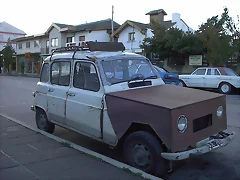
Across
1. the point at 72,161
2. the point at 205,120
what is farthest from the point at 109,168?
the point at 205,120

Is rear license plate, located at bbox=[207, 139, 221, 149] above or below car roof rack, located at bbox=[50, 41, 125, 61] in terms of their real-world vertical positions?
below

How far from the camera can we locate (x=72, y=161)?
4.79 meters

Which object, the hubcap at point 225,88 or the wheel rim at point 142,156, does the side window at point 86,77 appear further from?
the hubcap at point 225,88

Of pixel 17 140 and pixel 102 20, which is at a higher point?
pixel 102 20

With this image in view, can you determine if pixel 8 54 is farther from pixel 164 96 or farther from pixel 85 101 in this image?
pixel 164 96

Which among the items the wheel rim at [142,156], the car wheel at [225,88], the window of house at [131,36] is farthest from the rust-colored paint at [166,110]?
the window of house at [131,36]

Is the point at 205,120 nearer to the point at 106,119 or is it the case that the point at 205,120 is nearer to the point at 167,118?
the point at 167,118

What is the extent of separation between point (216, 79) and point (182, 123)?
46.8ft

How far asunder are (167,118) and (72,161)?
1.71 metres

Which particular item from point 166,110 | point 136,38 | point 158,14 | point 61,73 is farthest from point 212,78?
point 158,14

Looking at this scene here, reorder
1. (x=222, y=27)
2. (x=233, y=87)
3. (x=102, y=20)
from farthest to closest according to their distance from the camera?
1. (x=102, y=20)
2. (x=222, y=27)
3. (x=233, y=87)

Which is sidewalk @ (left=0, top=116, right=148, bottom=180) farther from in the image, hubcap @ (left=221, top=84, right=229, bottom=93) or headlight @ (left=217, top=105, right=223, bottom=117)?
hubcap @ (left=221, top=84, right=229, bottom=93)

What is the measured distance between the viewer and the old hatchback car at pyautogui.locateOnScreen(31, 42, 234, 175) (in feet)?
14.1

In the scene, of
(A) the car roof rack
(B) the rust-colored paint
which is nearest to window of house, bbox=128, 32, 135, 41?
(A) the car roof rack
